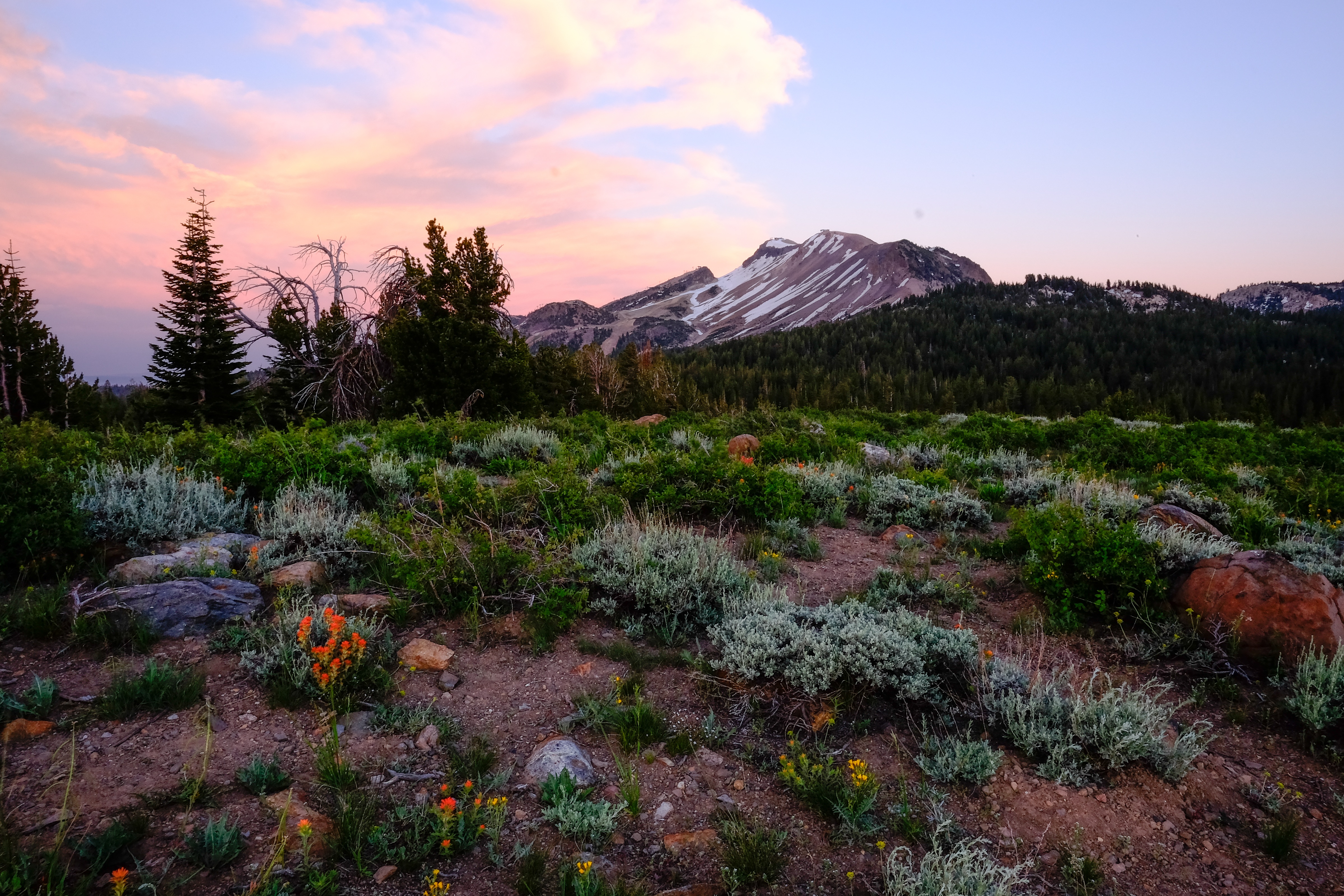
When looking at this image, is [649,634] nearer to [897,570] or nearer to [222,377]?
[897,570]

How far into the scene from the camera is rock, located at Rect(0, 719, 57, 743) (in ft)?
9.79

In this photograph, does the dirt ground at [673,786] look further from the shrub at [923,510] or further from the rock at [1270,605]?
the shrub at [923,510]

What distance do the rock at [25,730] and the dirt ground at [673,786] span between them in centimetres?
4

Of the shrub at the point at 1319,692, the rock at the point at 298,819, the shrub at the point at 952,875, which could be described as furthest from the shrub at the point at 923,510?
the rock at the point at 298,819

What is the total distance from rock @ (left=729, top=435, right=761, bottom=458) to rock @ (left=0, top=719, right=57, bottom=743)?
7530mm

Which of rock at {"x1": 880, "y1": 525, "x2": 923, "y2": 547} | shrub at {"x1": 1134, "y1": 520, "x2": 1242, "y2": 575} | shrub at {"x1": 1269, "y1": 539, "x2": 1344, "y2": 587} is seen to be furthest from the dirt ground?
rock at {"x1": 880, "y1": 525, "x2": 923, "y2": 547}

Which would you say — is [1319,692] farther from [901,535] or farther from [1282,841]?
[901,535]

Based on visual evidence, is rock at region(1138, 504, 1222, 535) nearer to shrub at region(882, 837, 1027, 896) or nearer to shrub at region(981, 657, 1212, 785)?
shrub at region(981, 657, 1212, 785)

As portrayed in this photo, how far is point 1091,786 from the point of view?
3.17 metres

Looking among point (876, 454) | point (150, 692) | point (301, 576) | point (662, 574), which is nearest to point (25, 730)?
point (150, 692)

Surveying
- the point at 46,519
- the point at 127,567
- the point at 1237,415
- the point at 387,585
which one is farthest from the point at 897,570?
the point at 1237,415

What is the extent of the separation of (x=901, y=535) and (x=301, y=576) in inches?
225

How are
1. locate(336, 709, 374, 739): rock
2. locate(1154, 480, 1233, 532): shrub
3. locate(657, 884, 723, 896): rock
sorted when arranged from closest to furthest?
locate(657, 884, 723, 896): rock → locate(336, 709, 374, 739): rock → locate(1154, 480, 1233, 532): shrub

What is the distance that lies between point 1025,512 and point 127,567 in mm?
7649
